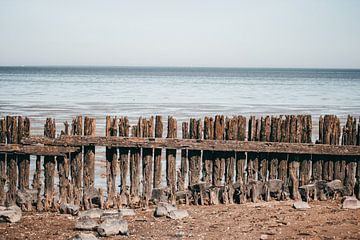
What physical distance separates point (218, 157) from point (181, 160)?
714mm

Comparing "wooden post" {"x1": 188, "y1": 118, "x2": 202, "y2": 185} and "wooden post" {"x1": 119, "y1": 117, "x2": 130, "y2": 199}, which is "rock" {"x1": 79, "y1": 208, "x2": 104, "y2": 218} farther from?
"wooden post" {"x1": 188, "y1": 118, "x2": 202, "y2": 185}

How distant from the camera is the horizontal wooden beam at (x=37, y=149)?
9055mm

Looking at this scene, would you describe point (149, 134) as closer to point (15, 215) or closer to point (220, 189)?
point (220, 189)

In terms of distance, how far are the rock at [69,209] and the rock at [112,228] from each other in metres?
1.44

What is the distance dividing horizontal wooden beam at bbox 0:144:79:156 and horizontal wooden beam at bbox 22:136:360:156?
0.28 feet

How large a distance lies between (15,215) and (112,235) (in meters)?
1.89

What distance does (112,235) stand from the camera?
7434 mm

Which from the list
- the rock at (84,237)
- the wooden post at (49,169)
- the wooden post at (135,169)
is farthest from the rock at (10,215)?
the wooden post at (135,169)

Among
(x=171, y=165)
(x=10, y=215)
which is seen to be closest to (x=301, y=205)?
(x=171, y=165)

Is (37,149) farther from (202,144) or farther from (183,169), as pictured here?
(202,144)

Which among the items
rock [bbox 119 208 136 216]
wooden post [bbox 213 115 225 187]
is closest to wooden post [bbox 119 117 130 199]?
rock [bbox 119 208 136 216]

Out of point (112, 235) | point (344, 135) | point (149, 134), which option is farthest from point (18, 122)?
point (344, 135)

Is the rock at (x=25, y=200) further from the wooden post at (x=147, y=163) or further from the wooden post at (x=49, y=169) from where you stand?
the wooden post at (x=147, y=163)

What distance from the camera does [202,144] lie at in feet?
30.2
